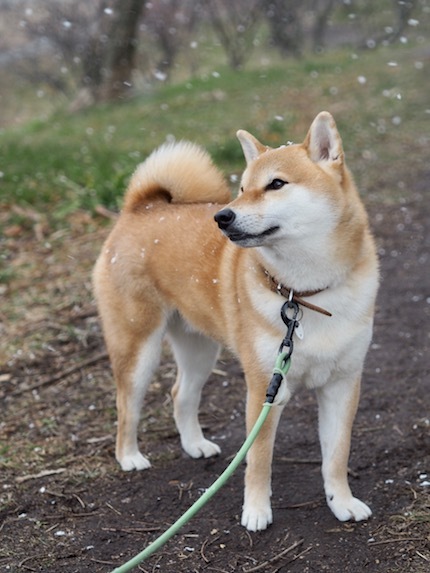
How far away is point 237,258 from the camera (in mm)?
3311

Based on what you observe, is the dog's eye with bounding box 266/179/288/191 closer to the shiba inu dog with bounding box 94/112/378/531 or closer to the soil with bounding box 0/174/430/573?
the shiba inu dog with bounding box 94/112/378/531

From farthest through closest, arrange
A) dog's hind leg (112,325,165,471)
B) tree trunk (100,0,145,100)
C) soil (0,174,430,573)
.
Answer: tree trunk (100,0,145,100), dog's hind leg (112,325,165,471), soil (0,174,430,573)

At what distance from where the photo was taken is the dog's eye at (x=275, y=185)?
2924 millimetres

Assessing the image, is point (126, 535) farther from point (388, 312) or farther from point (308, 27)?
point (308, 27)

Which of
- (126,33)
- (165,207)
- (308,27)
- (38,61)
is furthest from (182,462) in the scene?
(308,27)

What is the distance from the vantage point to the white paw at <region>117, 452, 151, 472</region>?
12.3 feet

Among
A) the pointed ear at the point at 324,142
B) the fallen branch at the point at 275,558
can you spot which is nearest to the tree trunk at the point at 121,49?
the pointed ear at the point at 324,142

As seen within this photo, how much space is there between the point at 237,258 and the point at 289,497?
38.7 inches

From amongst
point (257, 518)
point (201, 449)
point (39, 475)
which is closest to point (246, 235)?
point (257, 518)

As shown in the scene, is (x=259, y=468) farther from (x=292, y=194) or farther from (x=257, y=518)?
(x=292, y=194)

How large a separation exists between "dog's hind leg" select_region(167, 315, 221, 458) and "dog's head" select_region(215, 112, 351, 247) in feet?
3.45

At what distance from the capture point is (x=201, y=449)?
3.84 metres

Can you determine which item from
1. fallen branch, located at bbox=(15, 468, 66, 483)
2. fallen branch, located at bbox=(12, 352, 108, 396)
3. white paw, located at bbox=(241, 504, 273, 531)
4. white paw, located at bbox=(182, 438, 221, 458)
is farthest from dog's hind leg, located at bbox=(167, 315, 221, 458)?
fallen branch, located at bbox=(12, 352, 108, 396)

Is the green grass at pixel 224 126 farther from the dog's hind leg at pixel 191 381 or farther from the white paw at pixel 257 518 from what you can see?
the white paw at pixel 257 518
